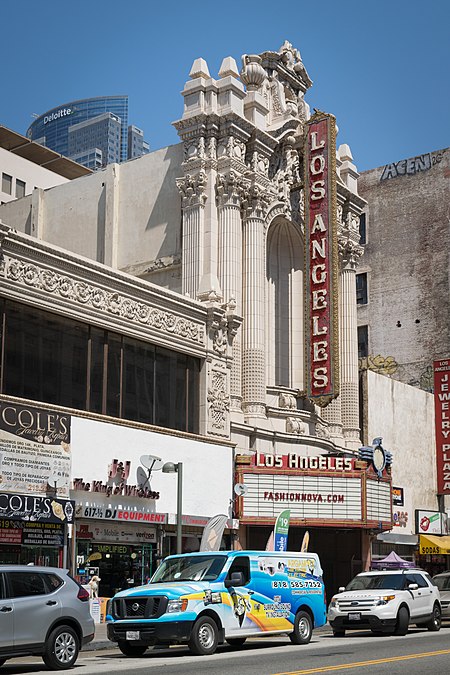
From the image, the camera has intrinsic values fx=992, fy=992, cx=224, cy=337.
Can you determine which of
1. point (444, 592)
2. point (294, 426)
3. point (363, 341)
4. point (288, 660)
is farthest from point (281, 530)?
point (363, 341)

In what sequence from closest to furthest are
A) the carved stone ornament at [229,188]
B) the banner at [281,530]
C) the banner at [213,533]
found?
the banner at [213,533]
the banner at [281,530]
the carved stone ornament at [229,188]

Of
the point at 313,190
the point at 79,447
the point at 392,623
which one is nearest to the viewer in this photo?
the point at 392,623

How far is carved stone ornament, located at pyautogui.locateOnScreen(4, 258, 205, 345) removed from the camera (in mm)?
28531

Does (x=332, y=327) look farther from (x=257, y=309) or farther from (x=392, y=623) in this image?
(x=392, y=623)

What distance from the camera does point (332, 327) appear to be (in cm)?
4088

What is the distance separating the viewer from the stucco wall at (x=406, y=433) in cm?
4766

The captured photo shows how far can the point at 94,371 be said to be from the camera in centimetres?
3077

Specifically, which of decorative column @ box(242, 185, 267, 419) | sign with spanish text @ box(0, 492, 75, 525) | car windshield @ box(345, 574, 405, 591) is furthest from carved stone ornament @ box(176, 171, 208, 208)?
car windshield @ box(345, 574, 405, 591)

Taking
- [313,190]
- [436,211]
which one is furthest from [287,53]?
[436,211]

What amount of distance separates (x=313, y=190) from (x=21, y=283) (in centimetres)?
1768

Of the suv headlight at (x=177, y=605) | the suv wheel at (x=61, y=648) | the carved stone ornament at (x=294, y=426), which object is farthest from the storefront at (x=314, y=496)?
the suv wheel at (x=61, y=648)

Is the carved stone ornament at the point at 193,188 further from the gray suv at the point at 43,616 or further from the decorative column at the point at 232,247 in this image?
the gray suv at the point at 43,616

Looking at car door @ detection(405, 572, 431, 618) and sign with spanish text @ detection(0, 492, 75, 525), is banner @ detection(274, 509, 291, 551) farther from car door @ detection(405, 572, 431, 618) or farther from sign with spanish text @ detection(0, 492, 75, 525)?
car door @ detection(405, 572, 431, 618)

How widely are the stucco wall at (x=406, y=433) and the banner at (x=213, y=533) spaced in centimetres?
1668
